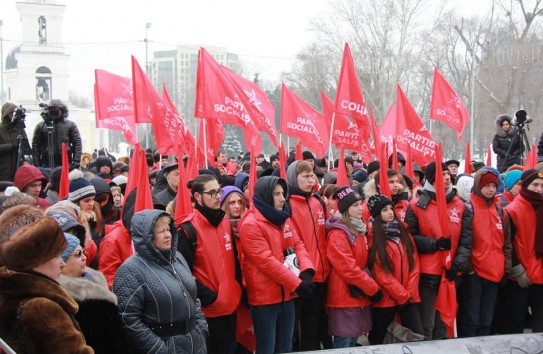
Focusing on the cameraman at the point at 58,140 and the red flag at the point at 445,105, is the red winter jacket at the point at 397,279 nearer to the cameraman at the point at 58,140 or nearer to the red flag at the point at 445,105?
the cameraman at the point at 58,140

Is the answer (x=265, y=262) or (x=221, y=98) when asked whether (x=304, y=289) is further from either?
(x=221, y=98)

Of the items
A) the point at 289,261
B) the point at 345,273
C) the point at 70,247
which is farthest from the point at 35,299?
the point at 345,273

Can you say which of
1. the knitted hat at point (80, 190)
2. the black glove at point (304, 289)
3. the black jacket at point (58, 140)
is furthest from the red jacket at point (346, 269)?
the black jacket at point (58, 140)

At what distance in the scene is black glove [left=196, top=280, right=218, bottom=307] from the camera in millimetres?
4820

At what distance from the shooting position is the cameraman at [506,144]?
454 inches

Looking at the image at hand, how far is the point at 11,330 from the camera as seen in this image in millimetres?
2828

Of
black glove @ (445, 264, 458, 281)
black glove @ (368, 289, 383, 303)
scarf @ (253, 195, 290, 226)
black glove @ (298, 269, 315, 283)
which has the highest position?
scarf @ (253, 195, 290, 226)

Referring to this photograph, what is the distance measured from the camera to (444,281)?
5.93 m

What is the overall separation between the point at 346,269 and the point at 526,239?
78.0 inches

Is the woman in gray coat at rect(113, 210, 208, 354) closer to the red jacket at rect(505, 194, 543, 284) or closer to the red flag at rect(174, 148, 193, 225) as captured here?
the red flag at rect(174, 148, 193, 225)

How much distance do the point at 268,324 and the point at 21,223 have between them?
2.39 metres

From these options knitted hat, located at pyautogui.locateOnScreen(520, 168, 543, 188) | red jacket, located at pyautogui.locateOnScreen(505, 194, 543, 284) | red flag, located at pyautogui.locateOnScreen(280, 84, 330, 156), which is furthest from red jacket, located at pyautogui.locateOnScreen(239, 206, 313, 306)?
red flag, located at pyautogui.locateOnScreen(280, 84, 330, 156)

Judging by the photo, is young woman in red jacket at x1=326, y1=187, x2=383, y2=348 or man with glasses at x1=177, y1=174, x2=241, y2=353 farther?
young woman in red jacket at x1=326, y1=187, x2=383, y2=348

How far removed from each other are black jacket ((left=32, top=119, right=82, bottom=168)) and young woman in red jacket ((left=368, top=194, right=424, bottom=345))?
5290mm
